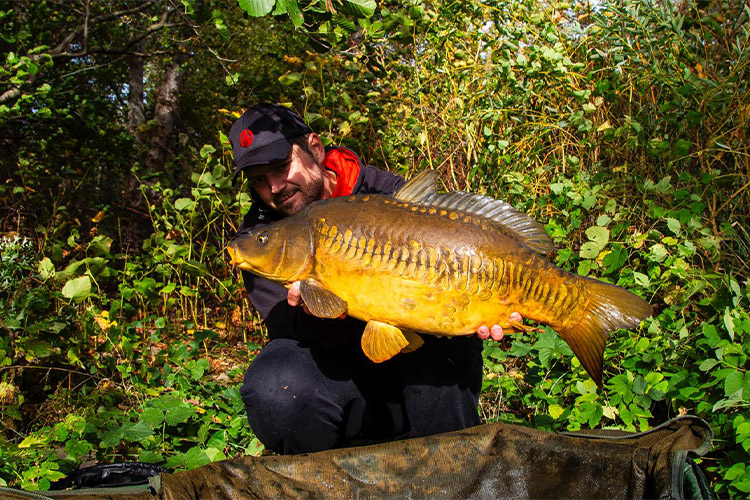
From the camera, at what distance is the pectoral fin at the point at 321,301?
145 centimetres

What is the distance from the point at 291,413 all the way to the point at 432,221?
29.2 inches


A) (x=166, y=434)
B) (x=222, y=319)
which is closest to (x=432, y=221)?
(x=166, y=434)

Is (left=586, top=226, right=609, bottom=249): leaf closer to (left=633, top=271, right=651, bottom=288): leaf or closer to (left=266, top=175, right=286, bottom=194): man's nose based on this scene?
(left=633, top=271, right=651, bottom=288): leaf

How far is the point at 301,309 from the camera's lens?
6.01ft

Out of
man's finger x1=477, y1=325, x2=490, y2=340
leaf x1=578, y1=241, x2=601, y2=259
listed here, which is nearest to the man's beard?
man's finger x1=477, y1=325, x2=490, y2=340

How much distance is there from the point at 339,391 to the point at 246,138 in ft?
2.81

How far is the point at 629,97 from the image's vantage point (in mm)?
2848

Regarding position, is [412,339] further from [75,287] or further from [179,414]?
[75,287]

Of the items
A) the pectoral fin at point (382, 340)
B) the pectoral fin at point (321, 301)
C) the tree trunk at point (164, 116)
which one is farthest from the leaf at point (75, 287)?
the tree trunk at point (164, 116)

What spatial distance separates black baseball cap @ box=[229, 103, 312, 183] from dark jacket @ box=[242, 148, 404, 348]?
191 mm

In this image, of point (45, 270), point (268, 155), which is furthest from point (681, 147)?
point (45, 270)

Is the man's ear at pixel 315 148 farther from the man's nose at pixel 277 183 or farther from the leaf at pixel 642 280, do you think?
the leaf at pixel 642 280

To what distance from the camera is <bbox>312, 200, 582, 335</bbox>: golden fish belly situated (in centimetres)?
143

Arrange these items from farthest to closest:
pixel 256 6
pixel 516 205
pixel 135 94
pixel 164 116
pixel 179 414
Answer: pixel 135 94 < pixel 164 116 < pixel 516 205 < pixel 179 414 < pixel 256 6
